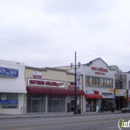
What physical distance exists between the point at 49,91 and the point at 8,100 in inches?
270

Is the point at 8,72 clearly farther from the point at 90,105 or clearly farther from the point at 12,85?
the point at 90,105

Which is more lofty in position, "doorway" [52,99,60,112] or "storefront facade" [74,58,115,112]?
"storefront facade" [74,58,115,112]

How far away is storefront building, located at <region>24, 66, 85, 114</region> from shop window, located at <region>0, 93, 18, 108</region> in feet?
6.12

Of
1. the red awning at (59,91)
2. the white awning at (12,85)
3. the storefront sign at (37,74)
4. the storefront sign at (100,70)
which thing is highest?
the storefront sign at (100,70)

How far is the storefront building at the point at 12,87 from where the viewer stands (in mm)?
44103

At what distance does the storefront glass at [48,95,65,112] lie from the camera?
171 ft

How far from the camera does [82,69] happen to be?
58.7 meters

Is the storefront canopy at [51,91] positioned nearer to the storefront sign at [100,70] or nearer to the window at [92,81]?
the window at [92,81]

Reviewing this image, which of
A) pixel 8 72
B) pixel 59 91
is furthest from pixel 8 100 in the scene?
pixel 59 91

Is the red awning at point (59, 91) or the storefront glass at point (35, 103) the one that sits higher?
the red awning at point (59, 91)

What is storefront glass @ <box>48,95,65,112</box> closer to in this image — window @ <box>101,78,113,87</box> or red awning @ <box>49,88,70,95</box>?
red awning @ <box>49,88,70,95</box>

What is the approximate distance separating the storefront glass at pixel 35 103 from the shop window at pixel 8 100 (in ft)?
8.08

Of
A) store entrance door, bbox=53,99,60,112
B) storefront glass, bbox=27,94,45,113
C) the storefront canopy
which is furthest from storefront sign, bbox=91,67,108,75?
storefront glass, bbox=27,94,45,113

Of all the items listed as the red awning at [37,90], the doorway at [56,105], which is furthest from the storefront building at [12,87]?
the doorway at [56,105]
